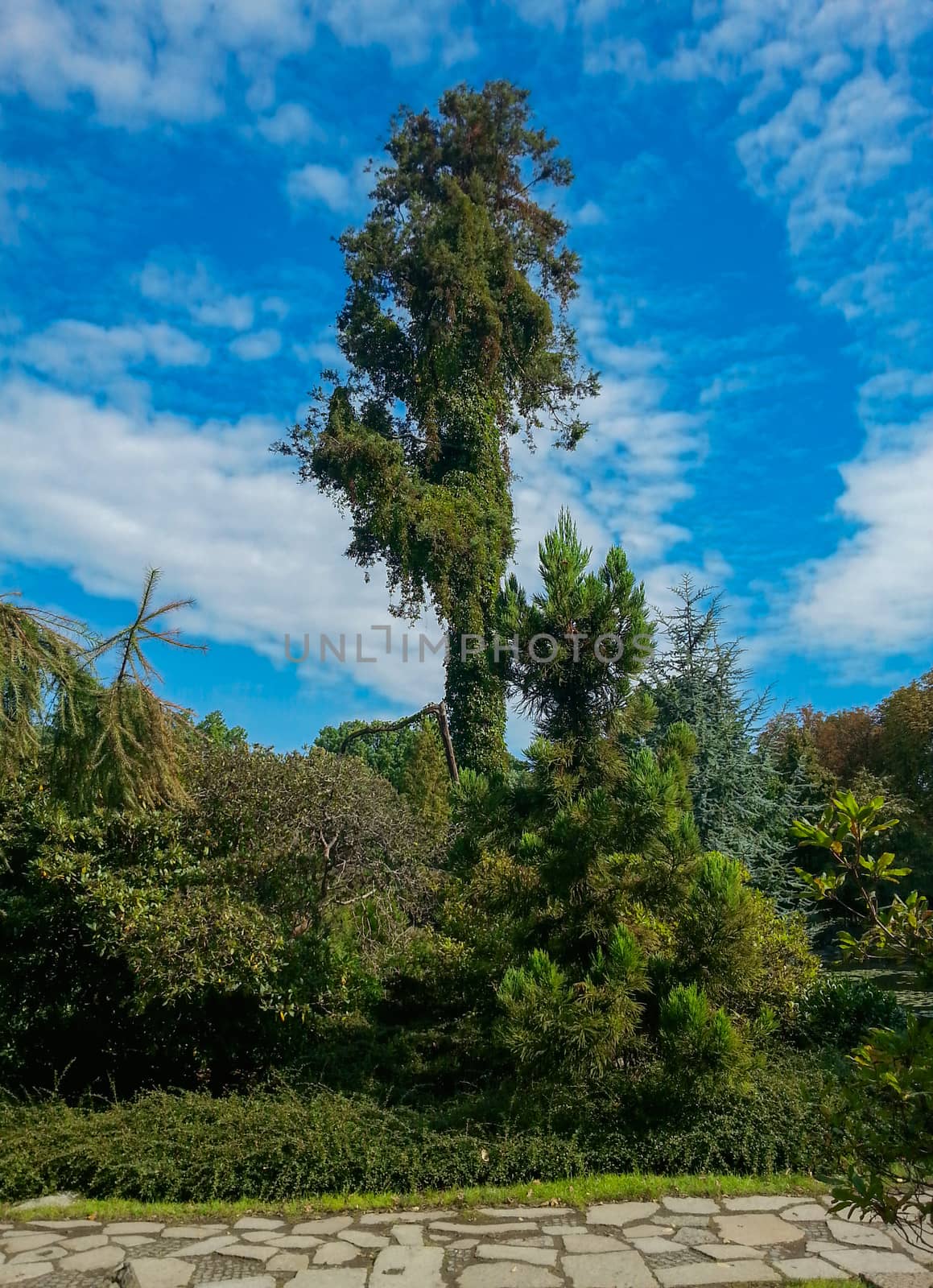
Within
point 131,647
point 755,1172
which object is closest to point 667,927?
point 755,1172

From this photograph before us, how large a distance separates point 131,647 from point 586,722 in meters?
3.68

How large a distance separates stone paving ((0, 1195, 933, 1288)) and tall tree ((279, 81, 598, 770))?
1171cm

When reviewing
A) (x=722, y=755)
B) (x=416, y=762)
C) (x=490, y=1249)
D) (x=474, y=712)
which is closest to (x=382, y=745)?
(x=416, y=762)

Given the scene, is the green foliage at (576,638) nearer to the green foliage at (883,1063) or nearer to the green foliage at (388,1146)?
the green foliage at (388,1146)

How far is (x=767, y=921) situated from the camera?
25.9 ft

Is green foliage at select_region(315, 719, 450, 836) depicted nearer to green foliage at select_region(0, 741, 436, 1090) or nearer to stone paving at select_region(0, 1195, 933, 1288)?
green foliage at select_region(0, 741, 436, 1090)

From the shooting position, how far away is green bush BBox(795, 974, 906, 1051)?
8.09 m

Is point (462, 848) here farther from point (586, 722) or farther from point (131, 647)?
point (131, 647)

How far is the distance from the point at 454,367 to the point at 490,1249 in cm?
1694

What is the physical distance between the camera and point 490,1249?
4.45m

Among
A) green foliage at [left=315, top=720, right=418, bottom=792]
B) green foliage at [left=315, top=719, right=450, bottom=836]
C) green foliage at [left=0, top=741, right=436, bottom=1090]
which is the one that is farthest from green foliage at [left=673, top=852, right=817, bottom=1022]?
green foliage at [left=315, top=720, right=418, bottom=792]

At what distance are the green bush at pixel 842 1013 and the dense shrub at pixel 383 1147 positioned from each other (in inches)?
81.3

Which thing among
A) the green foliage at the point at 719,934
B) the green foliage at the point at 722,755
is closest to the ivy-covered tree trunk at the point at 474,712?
the green foliage at the point at 722,755

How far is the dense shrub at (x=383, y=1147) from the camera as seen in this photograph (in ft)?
18.0
